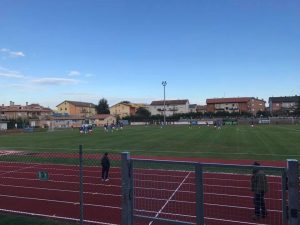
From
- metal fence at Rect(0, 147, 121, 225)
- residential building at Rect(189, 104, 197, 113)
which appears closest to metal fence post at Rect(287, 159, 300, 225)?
metal fence at Rect(0, 147, 121, 225)

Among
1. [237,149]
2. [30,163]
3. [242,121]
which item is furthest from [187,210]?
[242,121]

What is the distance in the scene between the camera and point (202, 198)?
18.7ft

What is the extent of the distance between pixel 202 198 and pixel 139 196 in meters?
2.94

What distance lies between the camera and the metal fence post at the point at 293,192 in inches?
201

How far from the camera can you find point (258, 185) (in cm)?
733

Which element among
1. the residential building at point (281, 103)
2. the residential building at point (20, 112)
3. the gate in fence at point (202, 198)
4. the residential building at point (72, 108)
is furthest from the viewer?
the residential building at point (281, 103)

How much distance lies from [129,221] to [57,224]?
4483 millimetres

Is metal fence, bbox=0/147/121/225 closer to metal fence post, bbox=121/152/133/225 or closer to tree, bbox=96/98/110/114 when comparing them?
metal fence post, bbox=121/152/133/225

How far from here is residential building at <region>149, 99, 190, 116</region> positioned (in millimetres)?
159125

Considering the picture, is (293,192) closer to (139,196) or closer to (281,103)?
(139,196)

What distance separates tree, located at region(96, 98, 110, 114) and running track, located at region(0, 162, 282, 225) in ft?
428

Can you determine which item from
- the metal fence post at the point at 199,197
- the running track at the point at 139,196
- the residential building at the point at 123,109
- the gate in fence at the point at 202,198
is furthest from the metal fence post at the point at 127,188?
the residential building at the point at 123,109

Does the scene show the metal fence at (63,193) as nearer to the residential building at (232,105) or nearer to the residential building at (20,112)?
the residential building at (20,112)

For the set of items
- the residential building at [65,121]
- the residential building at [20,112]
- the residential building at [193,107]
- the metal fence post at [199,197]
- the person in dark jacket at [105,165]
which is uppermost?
the residential building at [193,107]
